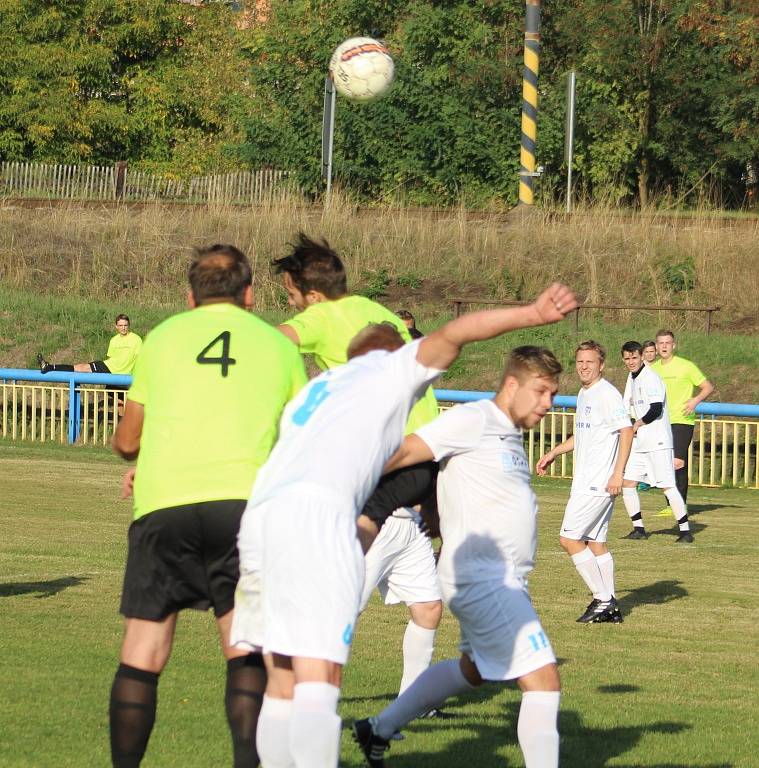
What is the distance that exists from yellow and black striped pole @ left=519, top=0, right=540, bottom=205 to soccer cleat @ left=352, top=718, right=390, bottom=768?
78.1 feet

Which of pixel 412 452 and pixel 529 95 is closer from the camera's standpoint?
pixel 412 452

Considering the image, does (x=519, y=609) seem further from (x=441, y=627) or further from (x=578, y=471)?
(x=578, y=471)

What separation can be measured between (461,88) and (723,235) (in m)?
11.5

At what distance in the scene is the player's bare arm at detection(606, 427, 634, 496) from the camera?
10.9 meters

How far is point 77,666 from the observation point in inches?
324

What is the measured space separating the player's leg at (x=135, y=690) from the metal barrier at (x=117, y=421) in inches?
606

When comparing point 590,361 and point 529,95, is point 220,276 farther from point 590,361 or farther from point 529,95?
point 529,95

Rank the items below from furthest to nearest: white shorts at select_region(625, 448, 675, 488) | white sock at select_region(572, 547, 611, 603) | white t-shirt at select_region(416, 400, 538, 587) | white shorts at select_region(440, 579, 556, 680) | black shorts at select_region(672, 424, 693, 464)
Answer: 1. black shorts at select_region(672, 424, 693, 464)
2. white shorts at select_region(625, 448, 675, 488)
3. white sock at select_region(572, 547, 611, 603)
4. white t-shirt at select_region(416, 400, 538, 587)
5. white shorts at select_region(440, 579, 556, 680)

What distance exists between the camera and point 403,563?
23.8 feet

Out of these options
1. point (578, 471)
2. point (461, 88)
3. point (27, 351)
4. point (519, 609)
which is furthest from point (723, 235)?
point (519, 609)

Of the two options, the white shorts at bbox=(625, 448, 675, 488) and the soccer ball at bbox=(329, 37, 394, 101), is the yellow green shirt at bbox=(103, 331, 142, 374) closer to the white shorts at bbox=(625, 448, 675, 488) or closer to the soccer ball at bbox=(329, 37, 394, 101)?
the soccer ball at bbox=(329, 37, 394, 101)

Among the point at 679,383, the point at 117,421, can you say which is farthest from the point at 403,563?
the point at 117,421

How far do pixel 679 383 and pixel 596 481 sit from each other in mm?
7295

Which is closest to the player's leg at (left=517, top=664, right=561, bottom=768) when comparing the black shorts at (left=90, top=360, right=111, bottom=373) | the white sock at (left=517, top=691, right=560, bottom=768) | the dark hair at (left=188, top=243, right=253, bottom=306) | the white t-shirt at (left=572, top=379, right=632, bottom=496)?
the white sock at (left=517, top=691, right=560, bottom=768)
